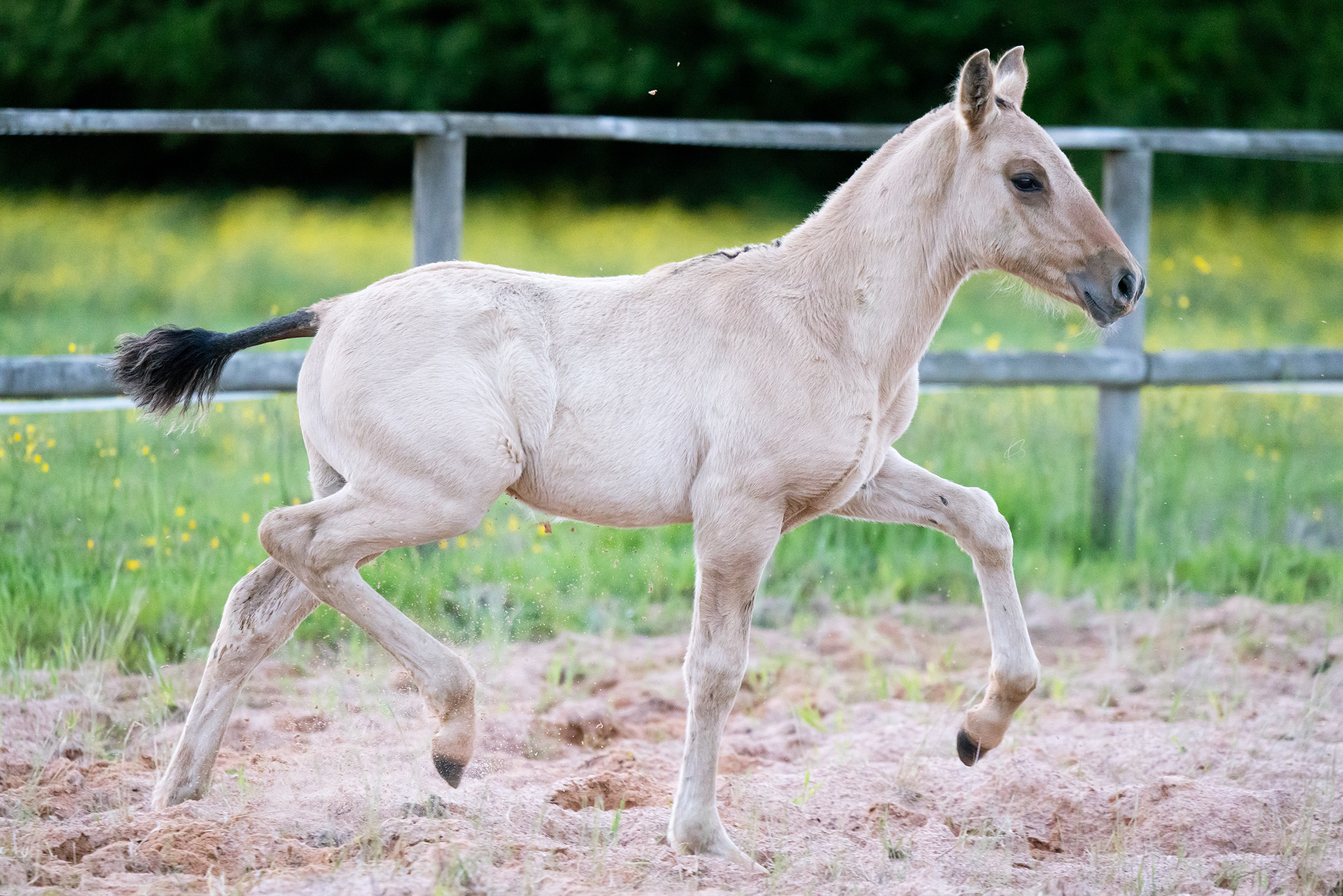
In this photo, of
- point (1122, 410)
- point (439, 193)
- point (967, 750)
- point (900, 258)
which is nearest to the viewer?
point (900, 258)

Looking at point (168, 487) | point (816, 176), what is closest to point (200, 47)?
point (816, 176)

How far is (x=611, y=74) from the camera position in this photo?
15805 mm

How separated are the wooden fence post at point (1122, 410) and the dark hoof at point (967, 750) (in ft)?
8.09

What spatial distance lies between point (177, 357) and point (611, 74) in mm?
13158

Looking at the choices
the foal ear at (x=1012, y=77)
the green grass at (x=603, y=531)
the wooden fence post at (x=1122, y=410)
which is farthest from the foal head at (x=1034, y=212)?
the wooden fence post at (x=1122, y=410)

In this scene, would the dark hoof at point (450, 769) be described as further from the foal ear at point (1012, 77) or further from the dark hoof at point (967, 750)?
the foal ear at point (1012, 77)

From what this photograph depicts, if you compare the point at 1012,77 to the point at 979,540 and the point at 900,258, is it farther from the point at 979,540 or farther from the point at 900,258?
the point at 979,540

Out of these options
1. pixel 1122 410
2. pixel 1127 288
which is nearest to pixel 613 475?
pixel 1127 288

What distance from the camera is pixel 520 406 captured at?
10.2ft

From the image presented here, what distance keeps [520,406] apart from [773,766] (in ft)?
4.49

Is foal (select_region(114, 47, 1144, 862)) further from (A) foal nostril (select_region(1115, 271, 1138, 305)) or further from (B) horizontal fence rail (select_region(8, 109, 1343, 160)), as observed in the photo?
(B) horizontal fence rail (select_region(8, 109, 1343, 160))

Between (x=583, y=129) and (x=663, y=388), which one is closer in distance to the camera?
(x=663, y=388)

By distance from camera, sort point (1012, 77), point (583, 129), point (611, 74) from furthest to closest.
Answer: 1. point (611, 74)
2. point (583, 129)
3. point (1012, 77)

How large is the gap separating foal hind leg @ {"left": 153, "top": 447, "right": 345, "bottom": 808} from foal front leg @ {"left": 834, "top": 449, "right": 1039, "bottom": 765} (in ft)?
4.43
